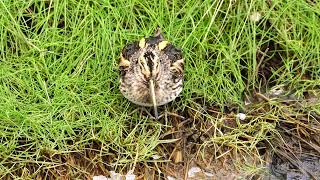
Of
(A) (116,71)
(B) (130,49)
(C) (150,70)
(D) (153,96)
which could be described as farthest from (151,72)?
(A) (116,71)

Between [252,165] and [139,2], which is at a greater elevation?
[139,2]

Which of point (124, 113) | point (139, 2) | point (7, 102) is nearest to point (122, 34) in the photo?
point (139, 2)

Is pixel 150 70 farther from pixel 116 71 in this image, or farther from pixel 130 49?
pixel 116 71

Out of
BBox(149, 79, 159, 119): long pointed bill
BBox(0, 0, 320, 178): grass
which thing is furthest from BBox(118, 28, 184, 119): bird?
BBox(0, 0, 320, 178): grass

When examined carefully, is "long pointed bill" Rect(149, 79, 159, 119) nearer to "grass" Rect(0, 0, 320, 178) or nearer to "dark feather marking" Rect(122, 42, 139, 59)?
"grass" Rect(0, 0, 320, 178)

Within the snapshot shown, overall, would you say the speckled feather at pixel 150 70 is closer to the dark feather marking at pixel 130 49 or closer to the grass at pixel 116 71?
the dark feather marking at pixel 130 49

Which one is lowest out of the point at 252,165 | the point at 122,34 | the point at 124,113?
the point at 252,165

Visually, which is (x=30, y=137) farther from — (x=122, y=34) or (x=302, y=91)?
(x=302, y=91)
